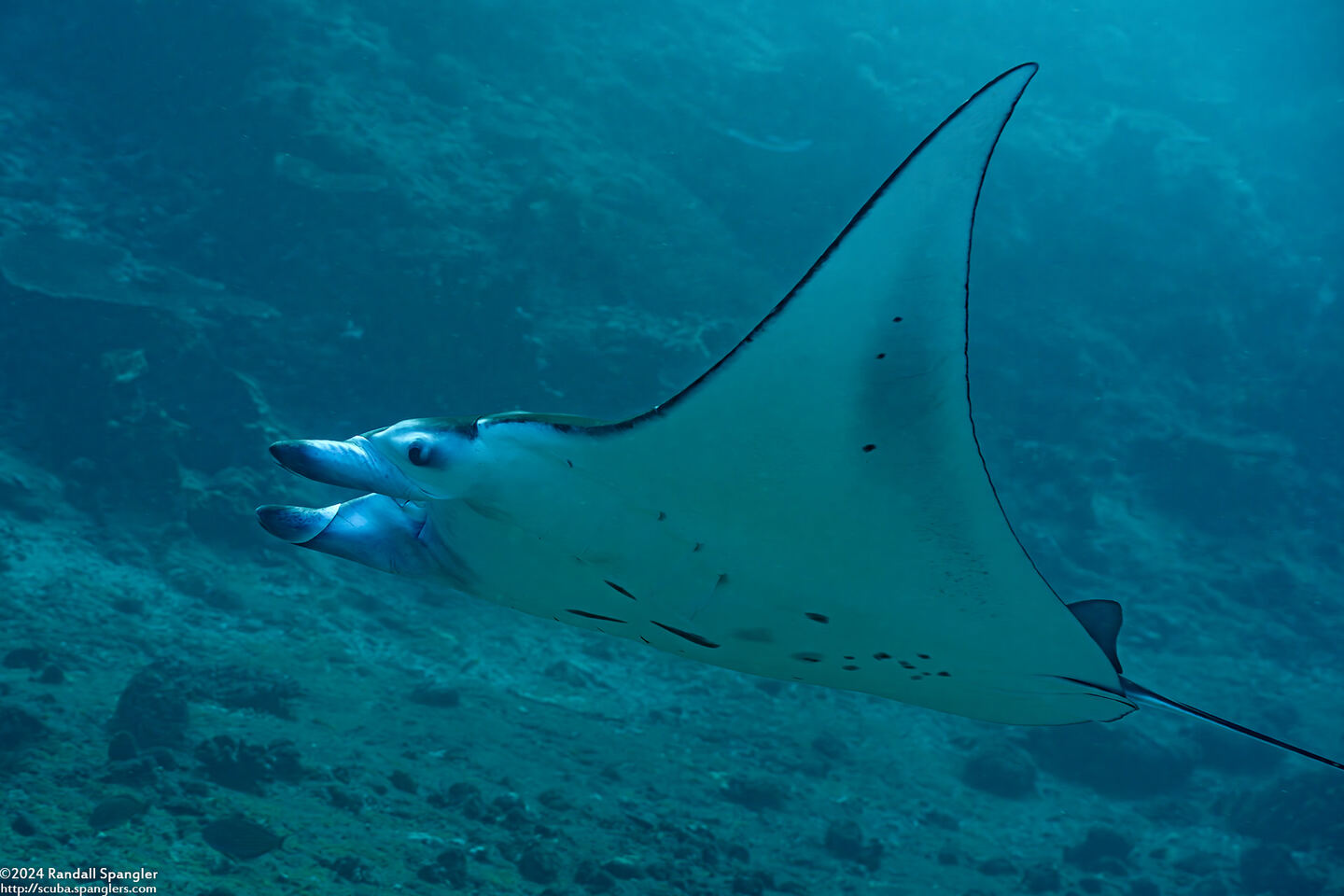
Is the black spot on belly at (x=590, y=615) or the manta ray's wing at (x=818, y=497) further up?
the manta ray's wing at (x=818, y=497)

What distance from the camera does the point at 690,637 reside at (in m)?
2.24

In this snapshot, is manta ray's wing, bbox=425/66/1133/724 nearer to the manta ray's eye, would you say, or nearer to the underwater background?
the manta ray's eye

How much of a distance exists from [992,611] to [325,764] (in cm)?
583

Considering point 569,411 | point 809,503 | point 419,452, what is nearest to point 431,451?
point 419,452

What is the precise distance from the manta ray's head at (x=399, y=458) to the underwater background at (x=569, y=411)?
376 cm

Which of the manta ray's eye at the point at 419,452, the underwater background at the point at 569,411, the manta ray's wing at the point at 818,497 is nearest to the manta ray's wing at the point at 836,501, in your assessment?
the manta ray's wing at the point at 818,497

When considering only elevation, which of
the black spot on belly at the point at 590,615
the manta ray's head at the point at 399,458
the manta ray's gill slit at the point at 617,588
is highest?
the manta ray's head at the point at 399,458

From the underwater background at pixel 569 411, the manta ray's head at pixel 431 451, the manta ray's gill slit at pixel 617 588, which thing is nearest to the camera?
the manta ray's head at pixel 431 451

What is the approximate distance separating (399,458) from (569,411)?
9.64 meters

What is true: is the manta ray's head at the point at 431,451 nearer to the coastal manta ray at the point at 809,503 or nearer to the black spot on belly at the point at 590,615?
the coastal manta ray at the point at 809,503

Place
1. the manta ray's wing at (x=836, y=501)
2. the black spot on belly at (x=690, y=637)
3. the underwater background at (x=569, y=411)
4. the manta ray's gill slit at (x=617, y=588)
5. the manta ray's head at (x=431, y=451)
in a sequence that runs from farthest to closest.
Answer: the underwater background at (x=569, y=411)
the black spot on belly at (x=690, y=637)
the manta ray's gill slit at (x=617, y=588)
the manta ray's head at (x=431, y=451)
the manta ray's wing at (x=836, y=501)

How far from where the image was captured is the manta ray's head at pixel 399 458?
5.74ft

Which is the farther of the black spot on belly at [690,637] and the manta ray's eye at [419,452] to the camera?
the black spot on belly at [690,637]

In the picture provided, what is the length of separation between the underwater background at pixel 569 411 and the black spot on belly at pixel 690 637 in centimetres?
362
